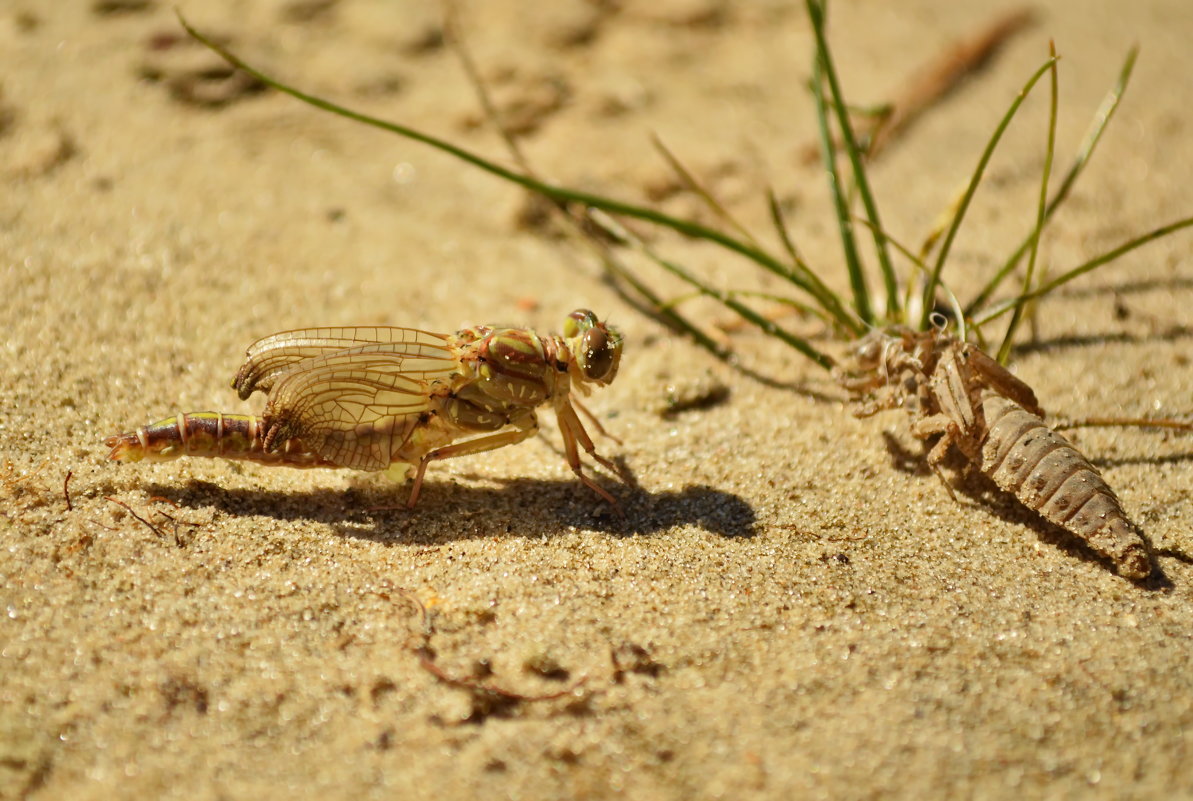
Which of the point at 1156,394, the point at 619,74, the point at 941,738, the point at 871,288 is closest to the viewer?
the point at 941,738

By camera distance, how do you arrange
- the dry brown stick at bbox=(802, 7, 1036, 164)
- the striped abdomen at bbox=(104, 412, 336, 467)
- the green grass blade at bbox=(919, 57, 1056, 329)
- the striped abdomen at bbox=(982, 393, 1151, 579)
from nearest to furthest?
the striped abdomen at bbox=(982, 393, 1151, 579), the striped abdomen at bbox=(104, 412, 336, 467), the green grass blade at bbox=(919, 57, 1056, 329), the dry brown stick at bbox=(802, 7, 1036, 164)

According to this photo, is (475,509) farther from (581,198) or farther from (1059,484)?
(1059,484)

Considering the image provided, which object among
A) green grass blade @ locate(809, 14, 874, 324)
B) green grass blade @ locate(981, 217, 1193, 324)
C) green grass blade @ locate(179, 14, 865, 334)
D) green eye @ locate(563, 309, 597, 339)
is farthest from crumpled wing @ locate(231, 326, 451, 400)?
green grass blade @ locate(981, 217, 1193, 324)

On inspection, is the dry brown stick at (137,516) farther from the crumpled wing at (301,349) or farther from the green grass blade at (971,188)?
the green grass blade at (971,188)

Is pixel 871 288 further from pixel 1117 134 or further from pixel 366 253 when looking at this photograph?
pixel 366 253

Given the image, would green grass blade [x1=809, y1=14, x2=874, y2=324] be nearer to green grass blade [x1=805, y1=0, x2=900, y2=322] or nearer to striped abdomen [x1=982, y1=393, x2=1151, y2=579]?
green grass blade [x1=805, y1=0, x2=900, y2=322]

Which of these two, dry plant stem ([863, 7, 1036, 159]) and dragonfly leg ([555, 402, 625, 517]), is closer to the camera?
dragonfly leg ([555, 402, 625, 517])

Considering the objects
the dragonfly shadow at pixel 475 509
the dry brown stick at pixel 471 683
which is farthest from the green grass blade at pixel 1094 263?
the dry brown stick at pixel 471 683

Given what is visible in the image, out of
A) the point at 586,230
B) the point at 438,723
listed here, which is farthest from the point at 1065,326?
the point at 438,723
